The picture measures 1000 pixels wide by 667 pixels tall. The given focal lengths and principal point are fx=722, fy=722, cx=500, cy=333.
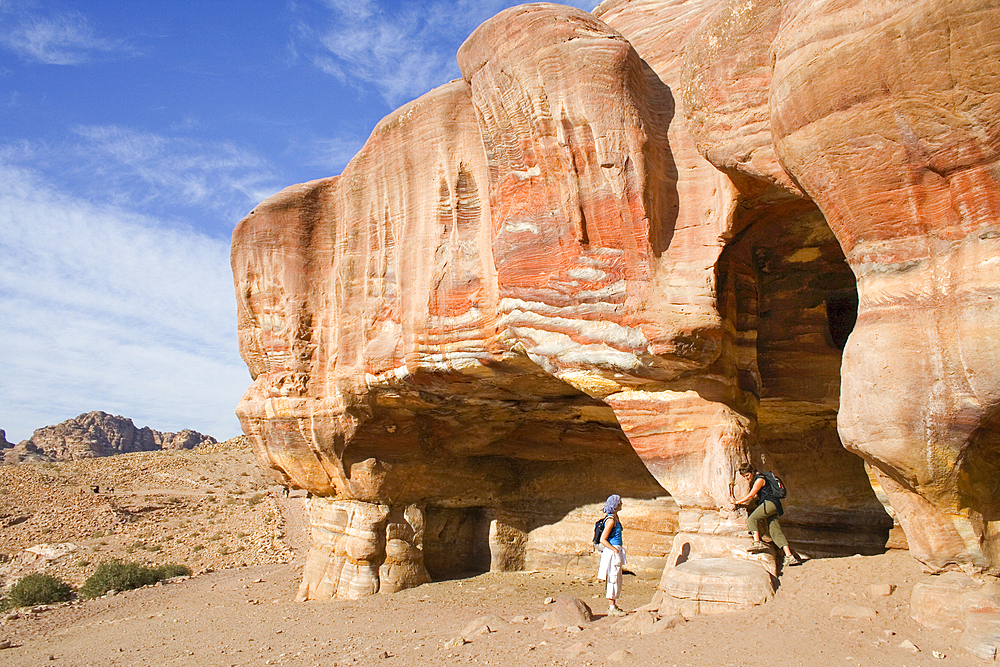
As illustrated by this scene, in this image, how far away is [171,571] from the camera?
20125 mm

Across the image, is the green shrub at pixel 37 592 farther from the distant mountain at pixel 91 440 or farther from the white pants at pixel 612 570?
the distant mountain at pixel 91 440

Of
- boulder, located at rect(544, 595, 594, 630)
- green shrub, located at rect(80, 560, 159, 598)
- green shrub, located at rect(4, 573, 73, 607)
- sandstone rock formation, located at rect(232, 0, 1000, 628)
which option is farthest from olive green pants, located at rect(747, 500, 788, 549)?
green shrub, located at rect(4, 573, 73, 607)

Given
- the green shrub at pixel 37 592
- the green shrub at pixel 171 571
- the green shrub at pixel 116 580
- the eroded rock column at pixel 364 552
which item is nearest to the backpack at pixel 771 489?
the eroded rock column at pixel 364 552

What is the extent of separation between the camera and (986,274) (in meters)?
5.38

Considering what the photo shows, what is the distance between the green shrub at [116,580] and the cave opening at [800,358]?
15847 mm

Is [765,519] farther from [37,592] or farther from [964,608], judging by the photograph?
[37,592]

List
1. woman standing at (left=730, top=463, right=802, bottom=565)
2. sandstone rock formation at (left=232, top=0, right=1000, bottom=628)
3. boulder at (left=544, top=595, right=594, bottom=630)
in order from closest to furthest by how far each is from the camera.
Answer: sandstone rock formation at (left=232, top=0, right=1000, bottom=628) → woman standing at (left=730, top=463, right=802, bottom=565) → boulder at (left=544, top=595, right=594, bottom=630)

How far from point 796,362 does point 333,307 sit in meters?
7.66

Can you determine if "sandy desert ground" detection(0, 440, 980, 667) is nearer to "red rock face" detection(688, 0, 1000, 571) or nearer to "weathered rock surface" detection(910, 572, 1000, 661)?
"weathered rock surface" detection(910, 572, 1000, 661)

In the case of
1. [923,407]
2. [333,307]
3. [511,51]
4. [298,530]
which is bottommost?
[298,530]

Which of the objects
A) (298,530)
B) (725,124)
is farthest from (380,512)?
(298,530)

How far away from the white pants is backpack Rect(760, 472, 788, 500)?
1.70 meters

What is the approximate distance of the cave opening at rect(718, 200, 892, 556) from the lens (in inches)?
360

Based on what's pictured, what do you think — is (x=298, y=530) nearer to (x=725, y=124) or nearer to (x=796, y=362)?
(x=796, y=362)
